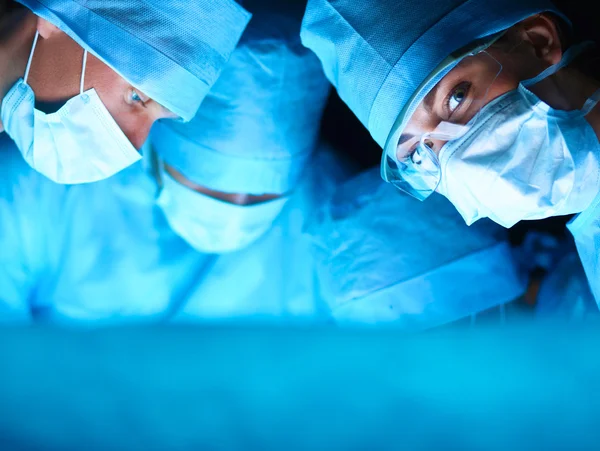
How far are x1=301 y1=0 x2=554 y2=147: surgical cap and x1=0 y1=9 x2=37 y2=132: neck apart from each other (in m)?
0.60

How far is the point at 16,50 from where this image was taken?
3.85ft

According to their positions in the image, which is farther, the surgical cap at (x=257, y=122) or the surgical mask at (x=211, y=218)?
the surgical mask at (x=211, y=218)

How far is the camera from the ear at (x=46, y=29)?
3.76ft

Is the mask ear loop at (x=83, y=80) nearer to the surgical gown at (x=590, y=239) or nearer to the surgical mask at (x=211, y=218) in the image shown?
the surgical mask at (x=211, y=218)

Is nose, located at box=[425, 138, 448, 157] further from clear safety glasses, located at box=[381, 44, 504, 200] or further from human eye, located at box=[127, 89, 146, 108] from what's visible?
human eye, located at box=[127, 89, 146, 108]

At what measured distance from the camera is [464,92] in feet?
3.64

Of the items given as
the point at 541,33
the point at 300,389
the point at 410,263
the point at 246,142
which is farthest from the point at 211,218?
the point at 300,389

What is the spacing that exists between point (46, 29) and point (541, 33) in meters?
1.04

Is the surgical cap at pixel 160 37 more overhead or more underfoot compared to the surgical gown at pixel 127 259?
more overhead

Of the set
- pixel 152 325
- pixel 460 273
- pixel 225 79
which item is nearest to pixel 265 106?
pixel 225 79

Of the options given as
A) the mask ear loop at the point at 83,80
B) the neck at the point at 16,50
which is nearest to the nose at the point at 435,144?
the mask ear loop at the point at 83,80

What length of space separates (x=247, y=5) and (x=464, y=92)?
59 centimetres

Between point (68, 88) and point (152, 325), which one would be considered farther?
point (68, 88)

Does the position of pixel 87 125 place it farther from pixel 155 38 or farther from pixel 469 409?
pixel 469 409
